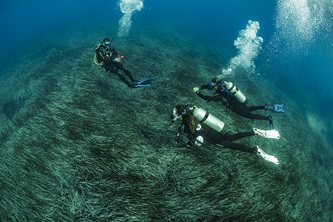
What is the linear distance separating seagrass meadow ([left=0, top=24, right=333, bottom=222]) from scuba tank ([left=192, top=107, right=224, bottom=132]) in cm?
134

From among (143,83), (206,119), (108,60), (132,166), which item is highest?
(143,83)

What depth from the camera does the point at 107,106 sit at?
9664mm

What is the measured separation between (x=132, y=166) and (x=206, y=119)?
3.09m

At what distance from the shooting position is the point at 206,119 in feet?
22.4

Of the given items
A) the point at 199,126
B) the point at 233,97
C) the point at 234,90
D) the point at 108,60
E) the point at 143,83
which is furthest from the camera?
the point at 143,83

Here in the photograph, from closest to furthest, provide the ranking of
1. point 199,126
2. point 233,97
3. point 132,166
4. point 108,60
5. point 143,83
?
point 132,166, point 199,126, point 233,97, point 108,60, point 143,83

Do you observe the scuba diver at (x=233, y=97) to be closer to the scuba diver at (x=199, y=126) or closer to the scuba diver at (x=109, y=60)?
the scuba diver at (x=199, y=126)

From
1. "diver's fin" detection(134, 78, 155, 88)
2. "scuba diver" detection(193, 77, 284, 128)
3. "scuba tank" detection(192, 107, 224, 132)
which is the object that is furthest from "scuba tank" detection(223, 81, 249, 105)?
"diver's fin" detection(134, 78, 155, 88)

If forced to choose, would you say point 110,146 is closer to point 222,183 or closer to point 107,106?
point 107,106

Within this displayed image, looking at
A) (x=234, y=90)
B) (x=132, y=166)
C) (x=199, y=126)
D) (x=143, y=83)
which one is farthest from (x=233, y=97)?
(x=132, y=166)

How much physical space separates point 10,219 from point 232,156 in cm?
762

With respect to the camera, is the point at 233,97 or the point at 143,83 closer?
the point at 233,97

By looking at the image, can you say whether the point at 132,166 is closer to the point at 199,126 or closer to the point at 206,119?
the point at 199,126

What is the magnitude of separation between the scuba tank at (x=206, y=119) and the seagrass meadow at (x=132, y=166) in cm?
134
